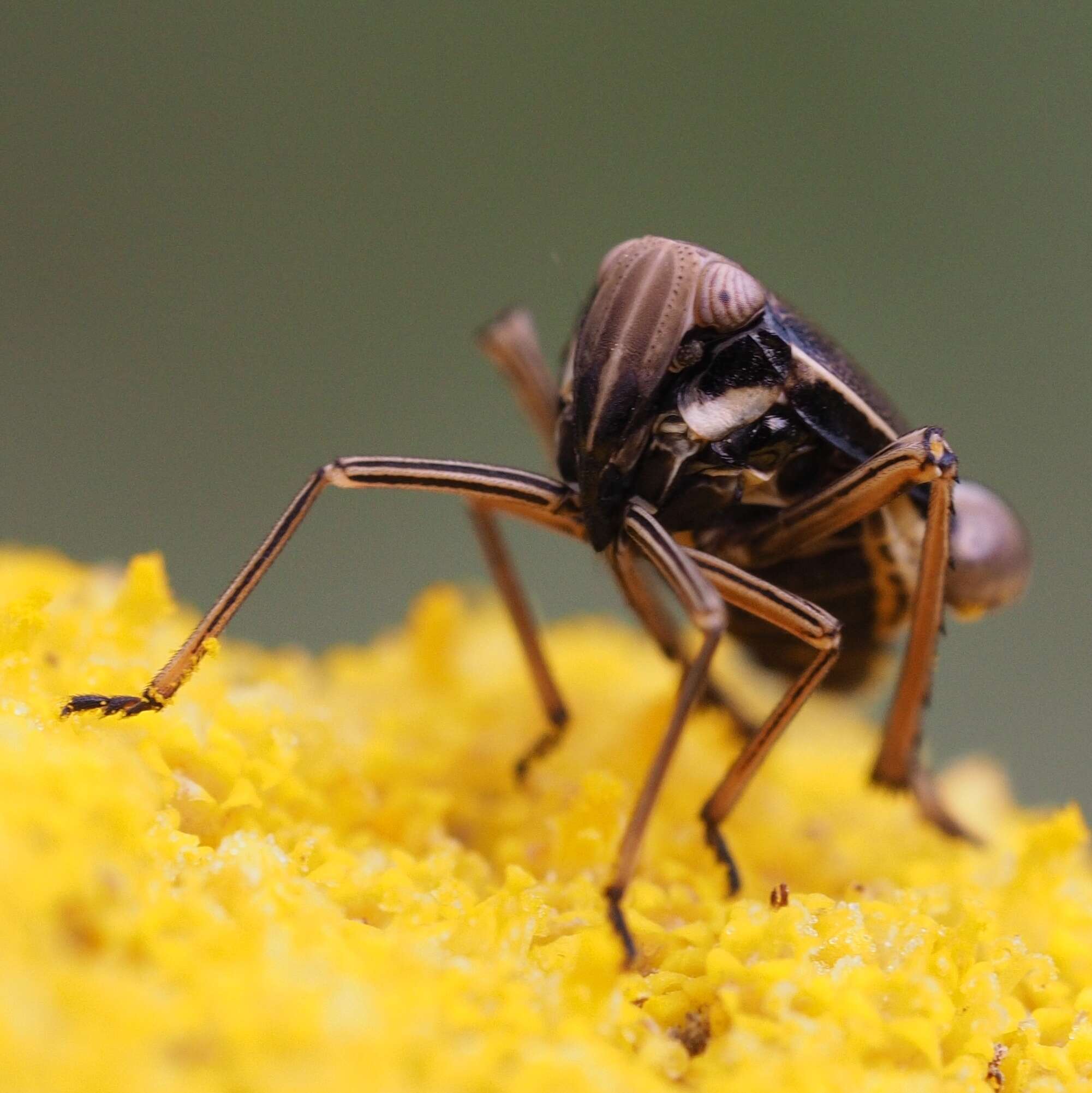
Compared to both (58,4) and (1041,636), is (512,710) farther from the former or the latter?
(58,4)

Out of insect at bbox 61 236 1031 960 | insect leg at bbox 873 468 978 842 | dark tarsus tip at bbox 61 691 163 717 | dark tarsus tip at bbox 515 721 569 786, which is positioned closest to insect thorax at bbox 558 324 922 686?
insect at bbox 61 236 1031 960

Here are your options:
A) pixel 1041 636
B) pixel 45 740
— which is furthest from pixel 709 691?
pixel 1041 636

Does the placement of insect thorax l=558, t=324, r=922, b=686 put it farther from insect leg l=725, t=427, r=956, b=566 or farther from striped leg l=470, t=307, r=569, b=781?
striped leg l=470, t=307, r=569, b=781

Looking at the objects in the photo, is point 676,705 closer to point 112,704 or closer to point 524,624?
point 112,704

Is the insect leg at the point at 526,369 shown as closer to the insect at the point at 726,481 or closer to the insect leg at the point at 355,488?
the insect at the point at 726,481

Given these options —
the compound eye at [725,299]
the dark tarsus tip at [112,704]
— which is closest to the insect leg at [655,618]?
the compound eye at [725,299]

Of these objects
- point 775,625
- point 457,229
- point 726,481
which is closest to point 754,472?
point 726,481
